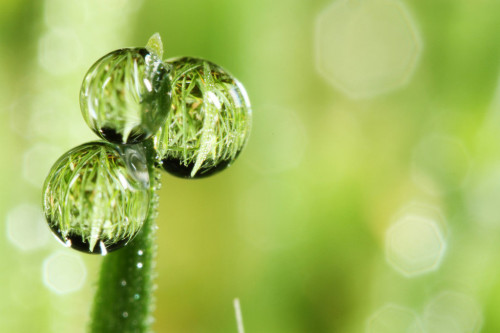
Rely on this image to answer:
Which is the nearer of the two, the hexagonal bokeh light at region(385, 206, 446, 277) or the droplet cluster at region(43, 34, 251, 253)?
the droplet cluster at region(43, 34, 251, 253)

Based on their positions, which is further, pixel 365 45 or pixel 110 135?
pixel 365 45

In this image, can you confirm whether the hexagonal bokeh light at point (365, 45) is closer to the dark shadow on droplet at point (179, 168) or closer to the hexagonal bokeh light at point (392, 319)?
the hexagonal bokeh light at point (392, 319)

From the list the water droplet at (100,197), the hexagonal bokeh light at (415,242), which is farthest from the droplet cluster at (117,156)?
the hexagonal bokeh light at (415,242)

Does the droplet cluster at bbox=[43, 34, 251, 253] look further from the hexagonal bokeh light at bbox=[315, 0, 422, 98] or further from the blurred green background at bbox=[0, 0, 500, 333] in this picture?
the hexagonal bokeh light at bbox=[315, 0, 422, 98]

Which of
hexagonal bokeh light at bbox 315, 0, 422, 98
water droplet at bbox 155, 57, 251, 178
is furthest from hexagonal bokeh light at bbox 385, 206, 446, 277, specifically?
water droplet at bbox 155, 57, 251, 178

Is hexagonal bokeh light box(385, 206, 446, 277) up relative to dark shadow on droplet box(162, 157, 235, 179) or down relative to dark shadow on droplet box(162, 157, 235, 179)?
up

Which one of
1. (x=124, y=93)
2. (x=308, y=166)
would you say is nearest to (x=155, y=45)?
(x=124, y=93)

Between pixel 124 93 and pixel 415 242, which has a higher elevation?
pixel 415 242

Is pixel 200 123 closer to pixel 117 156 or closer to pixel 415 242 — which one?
pixel 117 156

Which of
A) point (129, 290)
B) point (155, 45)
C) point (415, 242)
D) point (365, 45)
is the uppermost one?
point (365, 45)
